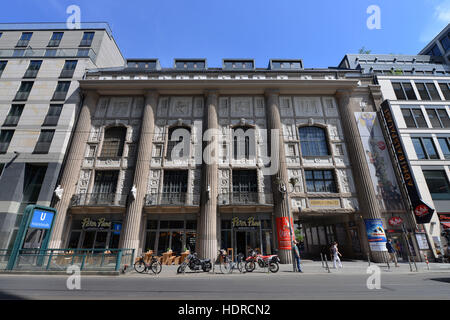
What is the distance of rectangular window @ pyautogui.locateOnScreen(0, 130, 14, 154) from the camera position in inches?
789

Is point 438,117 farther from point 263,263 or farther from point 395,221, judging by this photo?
point 263,263

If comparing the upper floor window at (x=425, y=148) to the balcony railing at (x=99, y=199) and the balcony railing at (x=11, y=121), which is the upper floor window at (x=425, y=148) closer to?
the balcony railing at (x=99, y=199)

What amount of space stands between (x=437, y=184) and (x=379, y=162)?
570cm

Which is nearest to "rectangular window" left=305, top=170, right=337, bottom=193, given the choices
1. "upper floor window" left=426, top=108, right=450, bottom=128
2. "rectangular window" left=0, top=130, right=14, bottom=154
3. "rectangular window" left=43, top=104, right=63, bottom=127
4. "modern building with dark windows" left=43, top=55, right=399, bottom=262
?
"modern building with dark windows" left=43, top=55, right=399, bottom=262

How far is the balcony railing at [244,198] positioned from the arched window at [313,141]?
21.0ft

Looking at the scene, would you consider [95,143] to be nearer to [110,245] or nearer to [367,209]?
[110,245]

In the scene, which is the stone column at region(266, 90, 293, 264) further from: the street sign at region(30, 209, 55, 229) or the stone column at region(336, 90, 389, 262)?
the street sign at region(30, 209, 55, 229)

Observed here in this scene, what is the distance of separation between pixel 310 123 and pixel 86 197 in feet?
76.6

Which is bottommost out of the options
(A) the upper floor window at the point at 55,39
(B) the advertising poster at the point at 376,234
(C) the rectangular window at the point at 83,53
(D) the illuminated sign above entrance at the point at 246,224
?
(B) the advertising poster at the point at 376,234

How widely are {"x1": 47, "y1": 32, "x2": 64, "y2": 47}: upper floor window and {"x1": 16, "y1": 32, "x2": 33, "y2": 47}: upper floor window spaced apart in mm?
2943

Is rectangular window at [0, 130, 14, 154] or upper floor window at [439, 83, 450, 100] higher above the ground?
upper floor window at [439, 83, 450, 100]

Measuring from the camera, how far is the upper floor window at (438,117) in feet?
70.3

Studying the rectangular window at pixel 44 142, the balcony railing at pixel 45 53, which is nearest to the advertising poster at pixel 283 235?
the rectangular window at pixel 44 142

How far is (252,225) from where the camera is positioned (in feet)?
59.2
